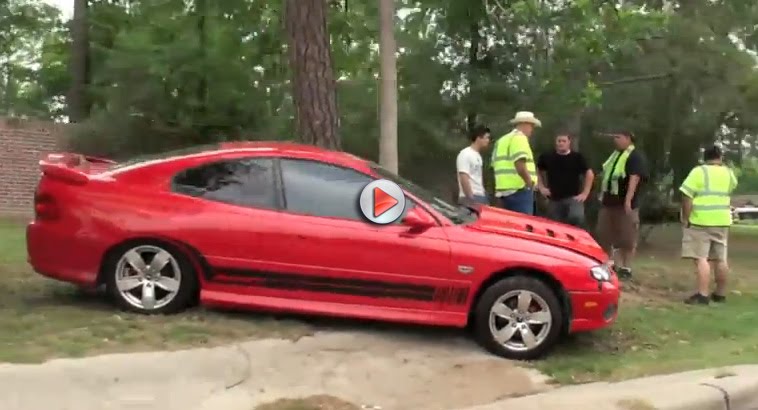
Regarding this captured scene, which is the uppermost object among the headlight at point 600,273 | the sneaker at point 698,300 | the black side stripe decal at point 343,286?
the headlight at point 600,273

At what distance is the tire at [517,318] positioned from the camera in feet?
20.9

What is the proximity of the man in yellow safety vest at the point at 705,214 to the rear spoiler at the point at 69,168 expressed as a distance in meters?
5.65

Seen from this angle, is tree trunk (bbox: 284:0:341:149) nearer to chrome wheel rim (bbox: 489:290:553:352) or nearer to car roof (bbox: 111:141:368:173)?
car roof (bbox: 111:141:368:173)

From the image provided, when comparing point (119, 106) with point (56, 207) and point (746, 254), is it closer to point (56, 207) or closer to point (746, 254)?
point (56, 207)

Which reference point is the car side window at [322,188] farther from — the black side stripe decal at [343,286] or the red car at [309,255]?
the black side stripe decal at [343,286]

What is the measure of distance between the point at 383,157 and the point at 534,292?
376 centimetres

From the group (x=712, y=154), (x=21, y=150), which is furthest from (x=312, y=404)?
(x=21, y=150)

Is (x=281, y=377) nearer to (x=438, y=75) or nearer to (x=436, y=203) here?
(x=436, y=203)

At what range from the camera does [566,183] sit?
9.60 meters

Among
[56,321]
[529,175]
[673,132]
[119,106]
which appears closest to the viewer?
[56,321]

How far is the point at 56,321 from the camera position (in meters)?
6.26

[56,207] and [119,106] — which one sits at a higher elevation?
[119,106]

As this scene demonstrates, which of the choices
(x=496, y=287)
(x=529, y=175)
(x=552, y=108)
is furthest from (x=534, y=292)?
(x=552, y=108)

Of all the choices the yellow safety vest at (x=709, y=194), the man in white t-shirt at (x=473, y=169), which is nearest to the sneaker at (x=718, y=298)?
the yellow safety vest at (x=709, y=194)
